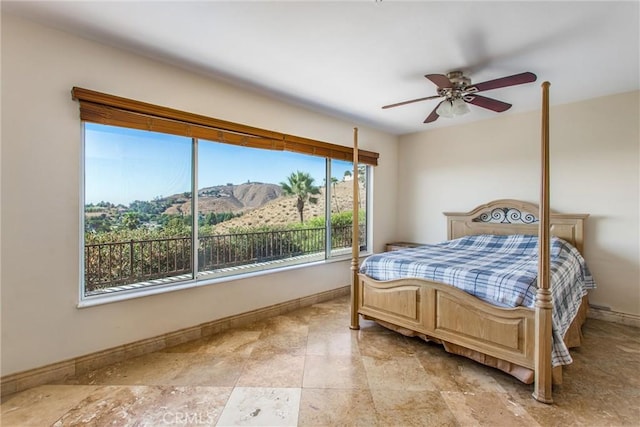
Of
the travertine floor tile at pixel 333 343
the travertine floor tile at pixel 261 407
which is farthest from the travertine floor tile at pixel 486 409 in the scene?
the travertine floor tile at pixel 261 407

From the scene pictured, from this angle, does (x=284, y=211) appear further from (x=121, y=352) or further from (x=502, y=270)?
(x=502, y=270)

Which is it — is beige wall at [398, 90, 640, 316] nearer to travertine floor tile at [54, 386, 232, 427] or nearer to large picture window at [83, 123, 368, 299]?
large picture window at [83, 123, 368, 299]

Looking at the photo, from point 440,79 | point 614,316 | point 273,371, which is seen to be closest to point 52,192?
point 273,371

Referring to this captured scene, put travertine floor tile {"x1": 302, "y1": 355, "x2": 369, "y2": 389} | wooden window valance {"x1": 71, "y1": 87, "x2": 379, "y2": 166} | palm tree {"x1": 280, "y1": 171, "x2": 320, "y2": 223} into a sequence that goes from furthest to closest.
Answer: palm tree {"x1": 280, "y1": 171, "x2": 320, "y2": 223}
wooden window valance {"x1": 71, "y1": 87, "x2": 379, "y2": 166}
travertine floor tile {"x1": 302, "y1": 355, "x2": 369, "y2": 389}

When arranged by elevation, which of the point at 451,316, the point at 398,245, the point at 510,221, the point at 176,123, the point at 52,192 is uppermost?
the point at 176,123

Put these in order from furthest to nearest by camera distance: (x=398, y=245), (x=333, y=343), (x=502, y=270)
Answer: (x=398, y=245) < (x=333, y=343) < (x=502, y=270)

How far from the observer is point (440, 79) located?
2.34m

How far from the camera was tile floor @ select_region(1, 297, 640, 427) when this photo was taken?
1.77 meters

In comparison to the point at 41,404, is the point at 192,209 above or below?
above

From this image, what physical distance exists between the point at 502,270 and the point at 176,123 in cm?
311

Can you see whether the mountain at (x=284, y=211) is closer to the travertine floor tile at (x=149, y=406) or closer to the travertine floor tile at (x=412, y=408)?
the travertine floor tile at (x=149, y=406)

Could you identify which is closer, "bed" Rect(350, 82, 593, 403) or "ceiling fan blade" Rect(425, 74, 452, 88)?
"bed" Rect(350, 82, 593, 403)

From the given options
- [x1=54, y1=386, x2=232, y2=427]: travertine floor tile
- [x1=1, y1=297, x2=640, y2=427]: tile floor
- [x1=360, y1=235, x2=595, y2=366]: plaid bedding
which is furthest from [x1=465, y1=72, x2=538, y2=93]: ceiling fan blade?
[x1=54, y1=386, x2=232, y2=427]: travertine floor tile

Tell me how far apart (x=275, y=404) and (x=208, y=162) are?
226 centimetres
